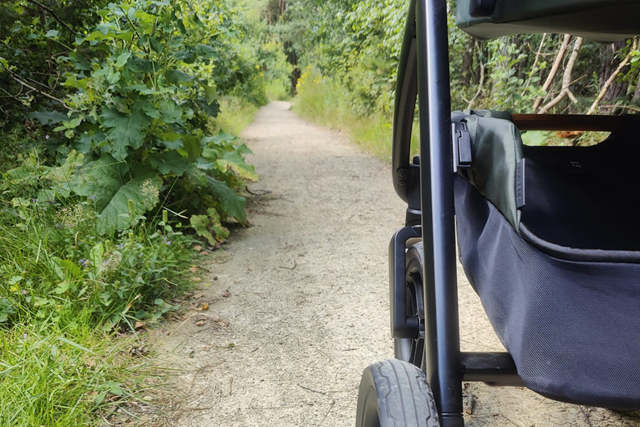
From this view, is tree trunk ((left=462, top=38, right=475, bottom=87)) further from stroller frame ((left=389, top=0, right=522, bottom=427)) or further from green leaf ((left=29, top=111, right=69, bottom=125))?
stroller frame ((left=389, top=0, right=522, bottom=427))

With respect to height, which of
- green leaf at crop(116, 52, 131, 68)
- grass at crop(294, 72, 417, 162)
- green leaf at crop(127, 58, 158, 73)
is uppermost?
green leaf at crop(116, 52, 131, 68)

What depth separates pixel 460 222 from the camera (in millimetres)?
1275

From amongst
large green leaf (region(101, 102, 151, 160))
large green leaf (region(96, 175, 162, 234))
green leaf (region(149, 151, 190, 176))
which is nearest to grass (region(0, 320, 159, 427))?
large green leaf (region(96, 175, 162, 234))

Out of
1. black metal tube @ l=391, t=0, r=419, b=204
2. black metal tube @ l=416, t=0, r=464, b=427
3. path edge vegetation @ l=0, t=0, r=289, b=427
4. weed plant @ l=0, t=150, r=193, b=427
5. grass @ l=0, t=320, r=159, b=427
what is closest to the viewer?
black metal tube @ l=416, t=0, r=464, b=427

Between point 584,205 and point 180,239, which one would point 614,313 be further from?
point 180,239

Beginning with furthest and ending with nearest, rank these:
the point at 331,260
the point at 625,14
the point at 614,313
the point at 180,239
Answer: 1. the point at 331,260
2. the point at 180,239
3. the point at 625,14
4. the point at 614,313

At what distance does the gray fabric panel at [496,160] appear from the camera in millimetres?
960

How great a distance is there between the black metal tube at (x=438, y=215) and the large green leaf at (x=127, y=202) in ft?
6.53

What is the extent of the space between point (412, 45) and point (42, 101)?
9.78ft

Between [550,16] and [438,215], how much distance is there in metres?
0.43

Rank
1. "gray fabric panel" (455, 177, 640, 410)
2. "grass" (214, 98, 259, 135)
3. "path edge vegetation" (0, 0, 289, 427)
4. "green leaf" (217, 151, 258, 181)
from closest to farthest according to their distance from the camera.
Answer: "gray fabric panel" (455, 177, 640, 410) < "path edge vegetation" (0, 0, 289, 427) < "green leaf" (217, 151, 258, 181) < "grass" (214, 98, 259, 135)

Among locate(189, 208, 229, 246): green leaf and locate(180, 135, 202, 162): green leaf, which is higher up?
locate(180, 135, 202, 162): green leaf

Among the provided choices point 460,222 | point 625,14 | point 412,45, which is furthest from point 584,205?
point 412,45

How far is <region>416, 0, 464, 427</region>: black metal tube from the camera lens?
95 centimetres
